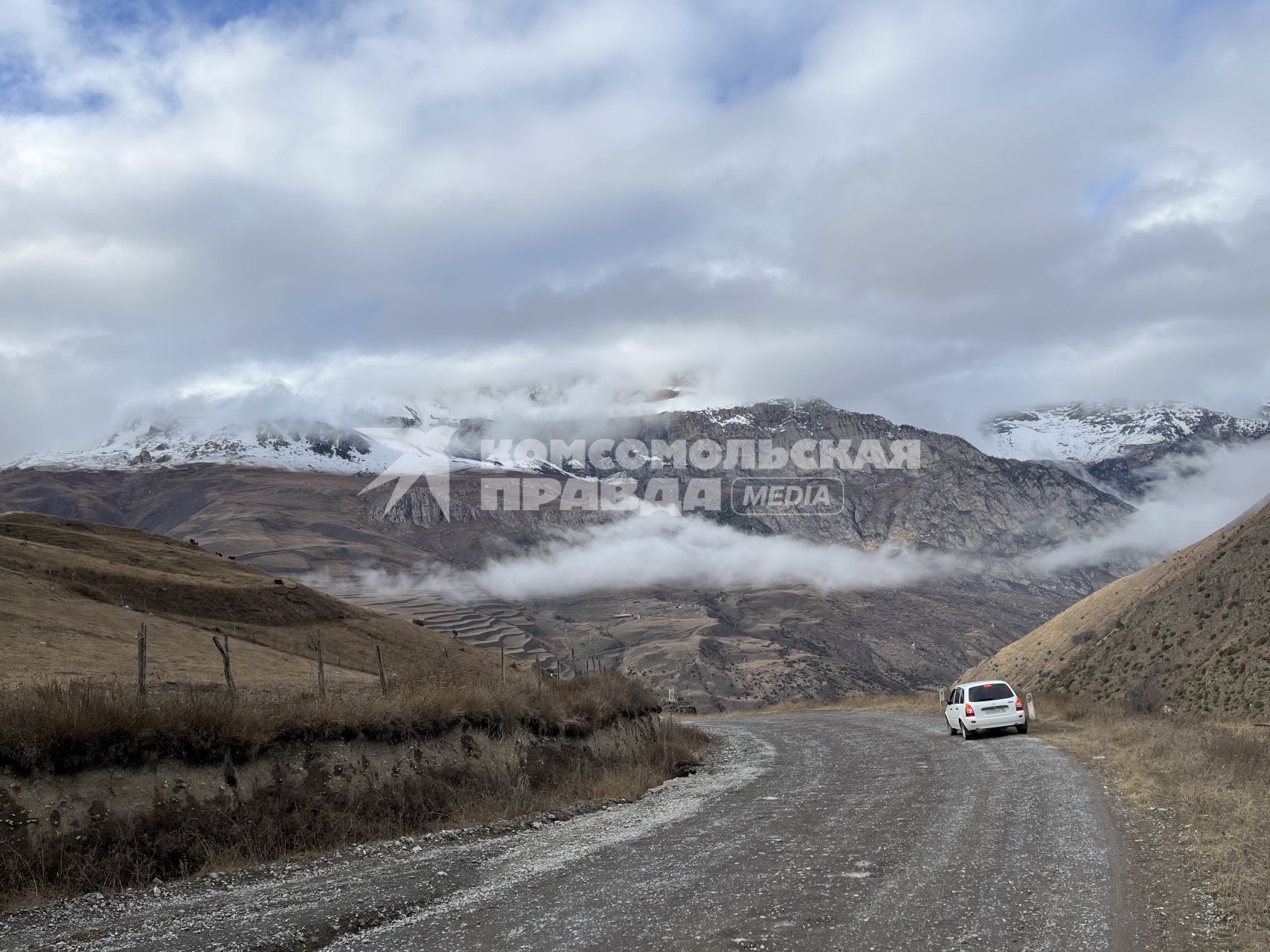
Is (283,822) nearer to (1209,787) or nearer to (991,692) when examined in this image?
(1209,787)

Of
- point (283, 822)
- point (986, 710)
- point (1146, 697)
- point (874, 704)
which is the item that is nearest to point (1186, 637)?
point (1146, 697)

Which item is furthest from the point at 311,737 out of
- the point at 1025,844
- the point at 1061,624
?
the point at 1061,624

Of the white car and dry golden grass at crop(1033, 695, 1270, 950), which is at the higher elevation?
dry golden grass at crop(1033, 695, 1270, 950)

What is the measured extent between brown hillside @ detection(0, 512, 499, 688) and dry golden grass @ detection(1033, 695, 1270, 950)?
17.4m

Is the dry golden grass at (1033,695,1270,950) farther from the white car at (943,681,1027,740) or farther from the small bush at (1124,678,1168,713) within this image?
the small bush at (1124,678,1168,713)

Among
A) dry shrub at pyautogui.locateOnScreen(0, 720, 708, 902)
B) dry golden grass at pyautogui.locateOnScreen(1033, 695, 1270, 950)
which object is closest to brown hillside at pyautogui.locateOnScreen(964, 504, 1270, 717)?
dry golden grass at pyautogui.locateOnScreen(1033, 695, 1270, 950)

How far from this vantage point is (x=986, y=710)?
30.1m

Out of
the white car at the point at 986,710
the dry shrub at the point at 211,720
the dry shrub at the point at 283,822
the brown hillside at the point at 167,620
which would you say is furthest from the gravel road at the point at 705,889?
the brown hillside at the point at 167,620

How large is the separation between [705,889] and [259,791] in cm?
878

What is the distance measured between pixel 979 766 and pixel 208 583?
50930 millimetres

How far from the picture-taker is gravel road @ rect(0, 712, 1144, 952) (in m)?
10.1

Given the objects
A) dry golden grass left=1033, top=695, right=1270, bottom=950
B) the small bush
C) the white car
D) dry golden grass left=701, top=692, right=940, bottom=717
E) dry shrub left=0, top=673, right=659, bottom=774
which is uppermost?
dry shrub left=0, top=673, right=659, bottom=774

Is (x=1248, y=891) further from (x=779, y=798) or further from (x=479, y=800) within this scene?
(x=479, y=800)

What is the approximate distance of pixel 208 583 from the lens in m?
60.3
